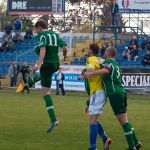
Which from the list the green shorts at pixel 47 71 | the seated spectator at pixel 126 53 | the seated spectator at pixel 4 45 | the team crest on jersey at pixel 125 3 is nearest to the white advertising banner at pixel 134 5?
the team crest on jersey at pixel 125 3

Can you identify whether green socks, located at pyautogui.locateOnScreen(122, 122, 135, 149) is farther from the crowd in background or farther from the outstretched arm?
the crowd in background

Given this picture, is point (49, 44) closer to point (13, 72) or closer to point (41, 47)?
point (41, 47)

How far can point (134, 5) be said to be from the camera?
48.8 metres

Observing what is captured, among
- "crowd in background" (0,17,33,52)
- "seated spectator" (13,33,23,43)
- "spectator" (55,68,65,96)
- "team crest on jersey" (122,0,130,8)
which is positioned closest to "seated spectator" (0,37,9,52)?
"crowd in background" (0,17,33,52)

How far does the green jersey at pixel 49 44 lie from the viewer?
655 inches

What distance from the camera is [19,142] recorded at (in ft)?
48.1

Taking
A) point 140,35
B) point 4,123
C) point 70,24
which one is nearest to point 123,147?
point 4,123

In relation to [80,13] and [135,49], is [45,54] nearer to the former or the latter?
[135,49]

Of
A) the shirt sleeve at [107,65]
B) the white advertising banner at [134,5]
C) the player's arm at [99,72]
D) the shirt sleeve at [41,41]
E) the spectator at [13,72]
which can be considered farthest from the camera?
the white advertising banner at [134,5]

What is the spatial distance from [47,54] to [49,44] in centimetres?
29

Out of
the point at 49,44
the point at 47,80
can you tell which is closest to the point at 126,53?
the point at 47,80

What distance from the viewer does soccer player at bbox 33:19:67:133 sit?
1659cm

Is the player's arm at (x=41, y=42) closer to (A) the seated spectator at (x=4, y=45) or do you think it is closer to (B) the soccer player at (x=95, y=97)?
(B) the soccer player at (x=95, y=97)

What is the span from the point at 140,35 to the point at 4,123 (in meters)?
30.3
